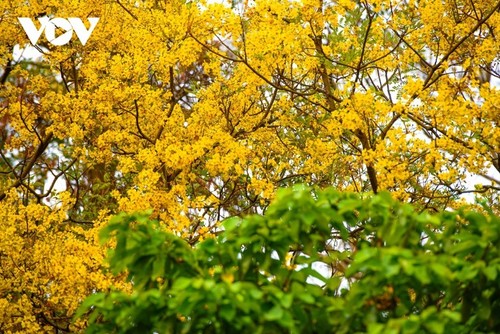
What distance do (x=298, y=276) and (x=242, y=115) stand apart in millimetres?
4385

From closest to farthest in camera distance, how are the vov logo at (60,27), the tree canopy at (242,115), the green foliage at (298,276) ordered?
the green foliage at (298,276) → the tree canopy at (242,115) → the vov logo at (60,27)

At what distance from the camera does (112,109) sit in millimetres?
8961

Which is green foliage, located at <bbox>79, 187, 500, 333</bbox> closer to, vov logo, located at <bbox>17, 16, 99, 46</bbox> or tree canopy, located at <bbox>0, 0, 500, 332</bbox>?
tree canopy, located at <bbox>0, 0, 500, 332</bbox>

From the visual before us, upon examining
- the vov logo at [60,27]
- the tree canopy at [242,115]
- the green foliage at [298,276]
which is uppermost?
the vov logo at [60,27]

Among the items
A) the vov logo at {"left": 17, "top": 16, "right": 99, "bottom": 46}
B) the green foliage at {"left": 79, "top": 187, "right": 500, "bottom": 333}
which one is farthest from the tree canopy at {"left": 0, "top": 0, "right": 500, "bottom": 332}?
the green foliage at {"left": 79, "top": 187, "right": 500, "bottom": 333}

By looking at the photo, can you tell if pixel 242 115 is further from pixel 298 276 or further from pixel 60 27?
pixel 298 276

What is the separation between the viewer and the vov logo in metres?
9.28

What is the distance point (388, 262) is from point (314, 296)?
0.55 m

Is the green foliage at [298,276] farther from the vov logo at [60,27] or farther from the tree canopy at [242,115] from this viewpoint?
the vov logo at [60,27]

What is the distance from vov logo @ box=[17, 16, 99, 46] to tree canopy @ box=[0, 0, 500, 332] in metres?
0.09

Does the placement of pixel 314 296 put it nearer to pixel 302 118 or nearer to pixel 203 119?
pixel 203 119

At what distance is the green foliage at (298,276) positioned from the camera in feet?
13.0

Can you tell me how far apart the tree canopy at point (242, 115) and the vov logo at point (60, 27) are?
9 cm

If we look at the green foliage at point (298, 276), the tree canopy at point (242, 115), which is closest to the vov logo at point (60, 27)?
the tree canopy at point (242, 115)
